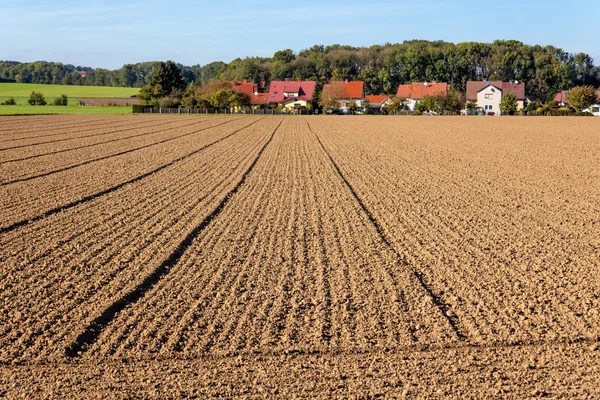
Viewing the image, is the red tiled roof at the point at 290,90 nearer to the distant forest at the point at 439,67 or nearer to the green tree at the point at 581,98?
the distant forest at the point at 439,67

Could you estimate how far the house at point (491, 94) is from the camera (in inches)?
4286

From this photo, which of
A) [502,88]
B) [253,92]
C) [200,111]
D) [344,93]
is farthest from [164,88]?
[502,88]

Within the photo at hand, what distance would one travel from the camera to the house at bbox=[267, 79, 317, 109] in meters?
111

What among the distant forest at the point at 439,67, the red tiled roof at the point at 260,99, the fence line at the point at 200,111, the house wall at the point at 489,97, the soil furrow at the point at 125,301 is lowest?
the fence line at the point at 200,111

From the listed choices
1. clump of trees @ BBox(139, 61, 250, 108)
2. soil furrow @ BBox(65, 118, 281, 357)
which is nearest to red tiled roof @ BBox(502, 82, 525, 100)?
clump of trees @ BBox(139, 61, 250, 108)

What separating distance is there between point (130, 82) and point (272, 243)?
177855 millimetres

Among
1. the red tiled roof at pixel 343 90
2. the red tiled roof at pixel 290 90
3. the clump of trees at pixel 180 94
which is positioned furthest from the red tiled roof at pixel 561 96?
the clump of trees at pixel 180 94

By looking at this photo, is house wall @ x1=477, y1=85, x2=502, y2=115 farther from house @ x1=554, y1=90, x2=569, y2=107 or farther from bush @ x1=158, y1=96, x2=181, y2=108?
bush @ x1=158, y1=96, x2=181, y2=108

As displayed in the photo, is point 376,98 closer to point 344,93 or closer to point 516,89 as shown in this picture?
point 344,93

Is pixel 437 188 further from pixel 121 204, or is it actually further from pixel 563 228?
pixel 121 204

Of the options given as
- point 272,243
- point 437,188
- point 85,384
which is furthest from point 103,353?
point 437,188

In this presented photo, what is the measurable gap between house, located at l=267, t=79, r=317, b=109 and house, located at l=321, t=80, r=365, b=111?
16.6 ft

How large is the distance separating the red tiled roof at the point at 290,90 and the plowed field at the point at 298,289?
98.3m

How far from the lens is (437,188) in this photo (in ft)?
49.0
